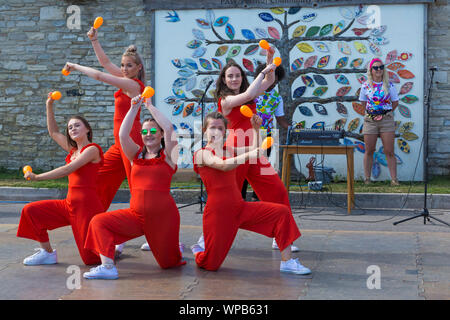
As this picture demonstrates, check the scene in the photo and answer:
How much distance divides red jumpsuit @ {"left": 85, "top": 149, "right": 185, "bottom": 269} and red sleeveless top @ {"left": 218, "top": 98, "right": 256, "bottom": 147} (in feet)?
2.12

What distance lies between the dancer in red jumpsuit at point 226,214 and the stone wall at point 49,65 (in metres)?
7.20

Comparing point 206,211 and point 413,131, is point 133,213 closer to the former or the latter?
point 206,211

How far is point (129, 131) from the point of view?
15.6ft

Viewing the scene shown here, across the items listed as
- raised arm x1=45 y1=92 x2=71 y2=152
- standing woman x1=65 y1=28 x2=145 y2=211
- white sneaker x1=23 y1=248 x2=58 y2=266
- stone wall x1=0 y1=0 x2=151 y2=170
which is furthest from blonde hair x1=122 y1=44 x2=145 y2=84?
stone wall x1=0 y1=0 x2=151 y2=170

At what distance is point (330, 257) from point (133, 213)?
1.71 metres

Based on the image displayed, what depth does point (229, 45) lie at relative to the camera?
11297 mm

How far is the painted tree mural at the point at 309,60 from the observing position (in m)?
10.8

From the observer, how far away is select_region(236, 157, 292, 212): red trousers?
5.17 meters

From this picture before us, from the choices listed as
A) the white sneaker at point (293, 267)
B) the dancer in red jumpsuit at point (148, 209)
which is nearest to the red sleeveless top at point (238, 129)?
the dancer in red jumpsuit at point (148, 209)

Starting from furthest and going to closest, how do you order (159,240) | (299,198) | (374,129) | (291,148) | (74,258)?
(374,129) < (299,198) < (291,148) < (74,258) < (159,240)

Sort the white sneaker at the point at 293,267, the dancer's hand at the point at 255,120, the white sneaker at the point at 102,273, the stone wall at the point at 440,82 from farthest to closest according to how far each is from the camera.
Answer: the stone wall at the point at 440,82 → the dancer's hand at the point at 255,120 → the white sneaker at the point at 293,267 → the white sneaker at the point at 102,273

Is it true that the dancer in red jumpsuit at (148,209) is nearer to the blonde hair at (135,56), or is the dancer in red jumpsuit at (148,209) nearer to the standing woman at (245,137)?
the standing woman at (245,137)

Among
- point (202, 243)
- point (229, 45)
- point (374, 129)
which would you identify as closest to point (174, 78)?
point (229, 45)

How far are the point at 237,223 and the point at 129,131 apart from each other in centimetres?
107
